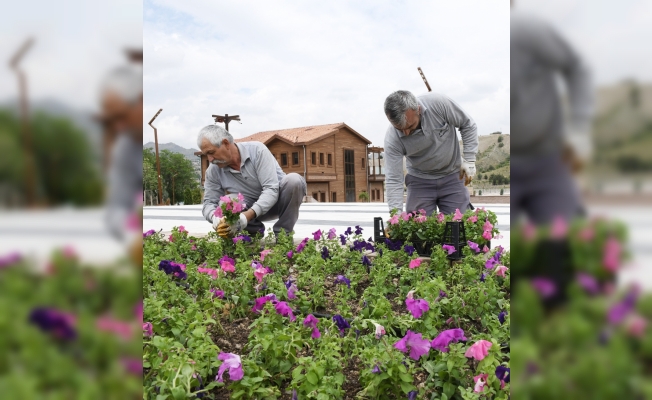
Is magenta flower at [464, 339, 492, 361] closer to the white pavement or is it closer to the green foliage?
the green foliage

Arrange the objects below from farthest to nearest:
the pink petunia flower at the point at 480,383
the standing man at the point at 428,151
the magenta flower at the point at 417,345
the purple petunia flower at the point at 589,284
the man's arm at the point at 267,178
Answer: the man's arm at the point at 267,178 → the standing man at the point at 428,151 → the magenta flower at the point at 417,345 → the pink petunia flower at the point at 480,383 → the purple petunia flower at the point at 589,284

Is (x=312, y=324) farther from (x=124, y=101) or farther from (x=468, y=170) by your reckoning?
(x=468, y=170)

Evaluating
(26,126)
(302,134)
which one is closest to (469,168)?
(26,126)

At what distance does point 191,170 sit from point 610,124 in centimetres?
4873

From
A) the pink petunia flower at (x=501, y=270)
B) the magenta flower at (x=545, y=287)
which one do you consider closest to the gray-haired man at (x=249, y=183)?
the pink petunia flower at (x=501, y=270)

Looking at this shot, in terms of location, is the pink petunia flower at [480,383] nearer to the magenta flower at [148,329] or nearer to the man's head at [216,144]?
the magenta flower at [148,329]

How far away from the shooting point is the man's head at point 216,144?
376 centimetres

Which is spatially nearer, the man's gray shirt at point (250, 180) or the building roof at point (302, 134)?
the man's gray shirt at point (250, 180)

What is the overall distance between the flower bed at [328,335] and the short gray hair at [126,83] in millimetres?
1053

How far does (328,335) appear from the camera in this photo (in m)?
1.58

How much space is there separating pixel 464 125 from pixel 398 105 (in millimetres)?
699

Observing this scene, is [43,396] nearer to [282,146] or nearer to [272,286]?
[272,286]

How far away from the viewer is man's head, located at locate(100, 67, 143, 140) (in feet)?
1.18

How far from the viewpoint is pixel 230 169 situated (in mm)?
4223
